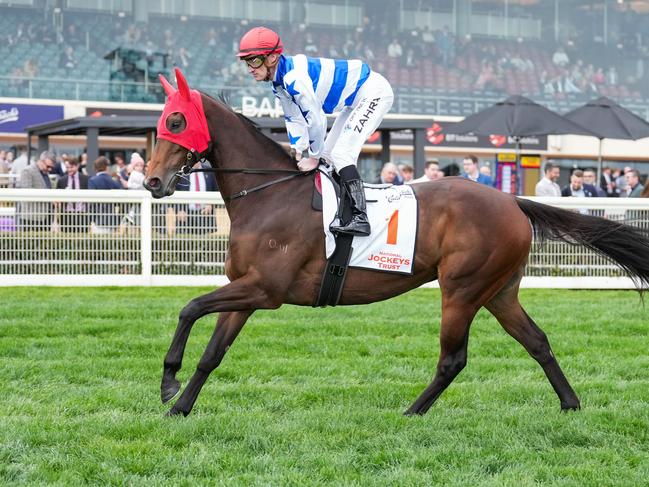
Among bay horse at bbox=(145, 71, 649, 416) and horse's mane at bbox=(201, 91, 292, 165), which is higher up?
horse's mane at bbox=(201, 91, 292, 165)

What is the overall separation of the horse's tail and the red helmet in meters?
1.47

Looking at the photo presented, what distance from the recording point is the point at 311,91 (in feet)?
14.6

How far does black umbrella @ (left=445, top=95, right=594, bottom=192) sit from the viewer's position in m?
14.1

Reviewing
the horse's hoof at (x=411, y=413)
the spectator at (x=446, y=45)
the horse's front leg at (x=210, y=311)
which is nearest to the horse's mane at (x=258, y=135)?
the horse's front leg at (x=210, y=311)

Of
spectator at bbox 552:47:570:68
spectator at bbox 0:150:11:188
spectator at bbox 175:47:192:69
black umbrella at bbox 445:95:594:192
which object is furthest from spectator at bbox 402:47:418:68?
spectator at bbox 0:150:11:188

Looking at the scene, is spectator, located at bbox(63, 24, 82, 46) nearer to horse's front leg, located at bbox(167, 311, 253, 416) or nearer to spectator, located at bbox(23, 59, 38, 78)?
spectator, located at bbox(23, 59, 38, 78)

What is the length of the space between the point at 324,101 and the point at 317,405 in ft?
4.88

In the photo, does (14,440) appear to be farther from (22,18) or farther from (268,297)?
(22,18)

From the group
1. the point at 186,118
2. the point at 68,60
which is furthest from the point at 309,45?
the point at 186,118

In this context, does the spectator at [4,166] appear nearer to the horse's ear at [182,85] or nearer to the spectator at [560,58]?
the horse's ear at [182,85]

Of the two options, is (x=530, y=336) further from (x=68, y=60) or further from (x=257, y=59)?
(x=68, y=60)

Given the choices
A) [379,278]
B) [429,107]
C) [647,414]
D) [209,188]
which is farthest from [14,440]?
[429,107]

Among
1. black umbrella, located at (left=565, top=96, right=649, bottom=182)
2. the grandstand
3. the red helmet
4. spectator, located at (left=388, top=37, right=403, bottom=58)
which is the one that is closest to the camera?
the red helmet

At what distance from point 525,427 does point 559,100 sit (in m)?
23.1
